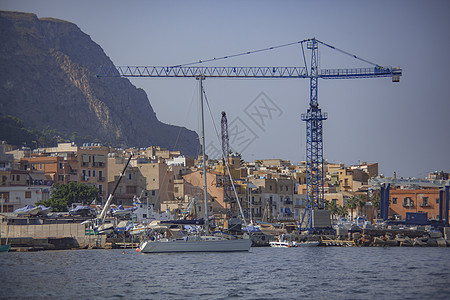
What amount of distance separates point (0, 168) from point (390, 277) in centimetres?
7883

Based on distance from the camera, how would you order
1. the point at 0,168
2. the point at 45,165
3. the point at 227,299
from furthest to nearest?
the point at 45,165 < the point at 0,168 < the point at 227,299

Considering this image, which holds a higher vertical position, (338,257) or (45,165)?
(45,165)

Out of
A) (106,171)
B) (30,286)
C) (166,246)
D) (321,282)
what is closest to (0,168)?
(106,171)

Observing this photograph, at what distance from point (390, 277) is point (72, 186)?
7230 centimetres

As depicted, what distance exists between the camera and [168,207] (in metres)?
119

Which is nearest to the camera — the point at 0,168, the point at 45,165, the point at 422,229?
the point at 422,229

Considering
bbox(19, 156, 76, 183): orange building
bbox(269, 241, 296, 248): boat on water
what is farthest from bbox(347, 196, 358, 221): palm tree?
bbox(19, 156, 76, 183): orange building

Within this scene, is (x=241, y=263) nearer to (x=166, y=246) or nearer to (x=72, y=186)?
(x=166, y=246)

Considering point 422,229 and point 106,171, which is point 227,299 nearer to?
point 422,229

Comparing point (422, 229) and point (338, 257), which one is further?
point (422, 229)

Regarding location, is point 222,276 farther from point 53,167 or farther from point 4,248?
point 53,167

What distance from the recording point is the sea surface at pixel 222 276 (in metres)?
46.6

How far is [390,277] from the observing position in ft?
184

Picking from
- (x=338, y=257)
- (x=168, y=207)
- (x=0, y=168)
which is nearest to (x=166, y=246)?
(x=338, y=257)
